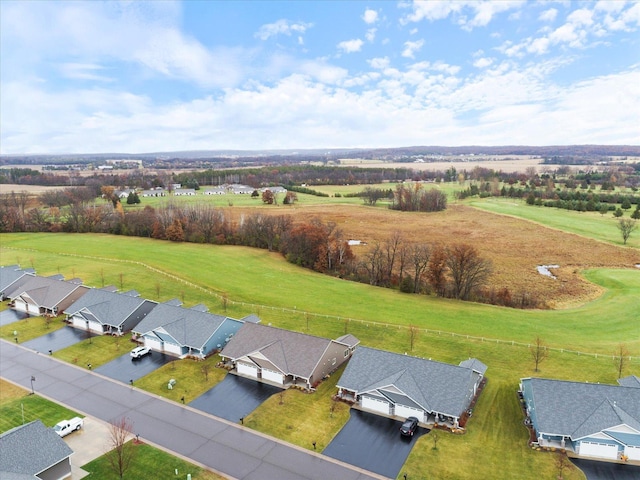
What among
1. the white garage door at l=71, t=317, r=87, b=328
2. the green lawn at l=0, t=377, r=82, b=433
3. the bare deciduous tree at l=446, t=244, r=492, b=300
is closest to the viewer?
the green lawn at l=0, t=377, r=82, b=433

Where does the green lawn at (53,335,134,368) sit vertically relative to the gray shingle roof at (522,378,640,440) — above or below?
below

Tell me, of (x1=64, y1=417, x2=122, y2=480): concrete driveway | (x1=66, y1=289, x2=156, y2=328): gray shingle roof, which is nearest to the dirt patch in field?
(x1=66, y1=289, x2=156, y2=328): gray shingle roof

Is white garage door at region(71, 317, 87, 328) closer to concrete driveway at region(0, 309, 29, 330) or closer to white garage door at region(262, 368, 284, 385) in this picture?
concrete driveway at region(0, 309, 29, 330)

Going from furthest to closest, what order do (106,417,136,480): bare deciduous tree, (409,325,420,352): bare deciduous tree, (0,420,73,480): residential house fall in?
(409,325,420,352): bare deciduous tree → (106,417,136,480): bare deciduous tree → (0,420,73,480): residential house

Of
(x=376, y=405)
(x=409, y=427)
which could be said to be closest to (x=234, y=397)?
(x=376, y=405)

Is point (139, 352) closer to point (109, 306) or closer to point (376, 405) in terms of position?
point (109, 306)

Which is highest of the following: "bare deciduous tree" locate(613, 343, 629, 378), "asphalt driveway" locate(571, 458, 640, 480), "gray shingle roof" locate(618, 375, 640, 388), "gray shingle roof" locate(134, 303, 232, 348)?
"gray shingle roof" locate(134, 303, 232, 348)

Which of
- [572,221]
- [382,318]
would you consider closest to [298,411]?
[382,318]

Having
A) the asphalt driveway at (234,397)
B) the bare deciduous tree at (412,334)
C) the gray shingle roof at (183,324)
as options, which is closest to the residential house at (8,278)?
the gray shingle roof at (183,324)

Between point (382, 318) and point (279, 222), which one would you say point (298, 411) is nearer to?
point (382, 318)
